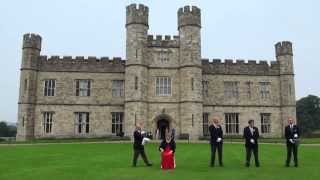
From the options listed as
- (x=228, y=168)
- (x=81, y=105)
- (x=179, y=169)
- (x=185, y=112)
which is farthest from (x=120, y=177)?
(x=81, y=105)

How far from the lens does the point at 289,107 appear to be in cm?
3697

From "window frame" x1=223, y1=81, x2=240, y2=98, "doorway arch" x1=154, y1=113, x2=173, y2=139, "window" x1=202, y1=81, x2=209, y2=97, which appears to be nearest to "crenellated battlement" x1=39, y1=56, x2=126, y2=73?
"doorway arch" x1=154, y1=113, x2=173, y2=139

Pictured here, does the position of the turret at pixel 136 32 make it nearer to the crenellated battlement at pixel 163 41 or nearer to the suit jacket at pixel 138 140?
the crenellated battlement at pixel 163 41

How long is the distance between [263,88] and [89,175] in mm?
30213

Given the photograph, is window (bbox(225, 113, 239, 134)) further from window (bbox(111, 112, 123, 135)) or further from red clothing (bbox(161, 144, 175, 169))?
red clothing (bbox(161, 144, 175, 169))

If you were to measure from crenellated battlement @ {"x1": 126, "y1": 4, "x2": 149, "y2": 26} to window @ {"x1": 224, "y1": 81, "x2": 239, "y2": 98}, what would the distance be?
33.8 feet

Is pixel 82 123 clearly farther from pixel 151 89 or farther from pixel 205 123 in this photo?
pixel 205 123

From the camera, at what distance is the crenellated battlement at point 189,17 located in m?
34.5

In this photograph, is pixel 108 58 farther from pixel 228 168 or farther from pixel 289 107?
pixel 228 168

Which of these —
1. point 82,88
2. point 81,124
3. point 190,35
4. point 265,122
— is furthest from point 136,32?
point 265,122

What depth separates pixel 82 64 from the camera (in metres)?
36.0

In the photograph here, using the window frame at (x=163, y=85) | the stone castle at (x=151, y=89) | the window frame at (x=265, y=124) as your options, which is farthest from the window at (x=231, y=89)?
the window frame at (x=163, y=85)

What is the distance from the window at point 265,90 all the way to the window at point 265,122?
5.99ft

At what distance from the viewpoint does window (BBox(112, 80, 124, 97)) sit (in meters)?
36.0
